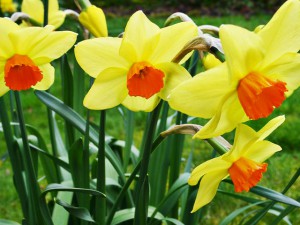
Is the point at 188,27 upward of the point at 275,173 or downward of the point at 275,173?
upward

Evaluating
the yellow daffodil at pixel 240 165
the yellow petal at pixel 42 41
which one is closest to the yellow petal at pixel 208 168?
the yellow daffodil at pixel 240 165

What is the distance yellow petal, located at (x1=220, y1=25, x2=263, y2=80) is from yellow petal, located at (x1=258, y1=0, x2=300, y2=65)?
3 cm

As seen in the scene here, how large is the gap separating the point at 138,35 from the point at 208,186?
0.34 meters

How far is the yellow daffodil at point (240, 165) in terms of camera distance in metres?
0.97

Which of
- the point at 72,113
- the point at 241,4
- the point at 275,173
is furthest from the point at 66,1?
the point at 72,113

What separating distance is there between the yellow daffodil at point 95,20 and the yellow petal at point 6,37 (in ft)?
0.65

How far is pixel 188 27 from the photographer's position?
982 mm

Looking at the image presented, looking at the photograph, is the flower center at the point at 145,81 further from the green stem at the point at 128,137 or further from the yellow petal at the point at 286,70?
the green stem at the point at 128,137

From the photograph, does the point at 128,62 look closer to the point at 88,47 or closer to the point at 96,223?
the point at 88,47

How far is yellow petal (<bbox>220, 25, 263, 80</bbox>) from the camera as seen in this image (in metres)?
0.80

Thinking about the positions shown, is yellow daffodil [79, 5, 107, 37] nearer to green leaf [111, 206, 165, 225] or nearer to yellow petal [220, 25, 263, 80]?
yellow petal [220, 25, 263, 80]

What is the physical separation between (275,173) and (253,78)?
200 centimetres

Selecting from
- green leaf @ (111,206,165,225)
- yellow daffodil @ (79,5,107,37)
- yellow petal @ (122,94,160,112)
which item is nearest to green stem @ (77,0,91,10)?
yellow daffodil @ (79,5,107,37)

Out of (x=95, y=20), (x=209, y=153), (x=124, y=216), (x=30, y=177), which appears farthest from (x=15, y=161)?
(x=209, y=153)
